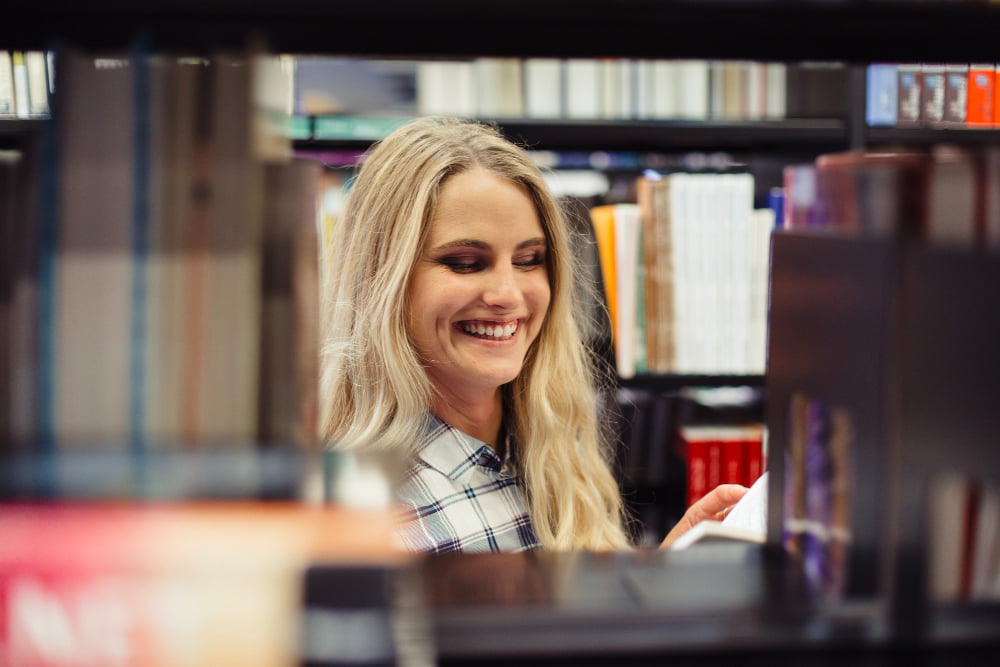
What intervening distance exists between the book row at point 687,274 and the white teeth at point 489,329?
746 millimetres

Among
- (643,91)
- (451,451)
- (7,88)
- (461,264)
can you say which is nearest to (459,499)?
(451,451)

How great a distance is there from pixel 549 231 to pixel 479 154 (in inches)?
6.9

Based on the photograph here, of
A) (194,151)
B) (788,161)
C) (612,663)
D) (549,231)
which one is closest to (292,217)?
(194,151)

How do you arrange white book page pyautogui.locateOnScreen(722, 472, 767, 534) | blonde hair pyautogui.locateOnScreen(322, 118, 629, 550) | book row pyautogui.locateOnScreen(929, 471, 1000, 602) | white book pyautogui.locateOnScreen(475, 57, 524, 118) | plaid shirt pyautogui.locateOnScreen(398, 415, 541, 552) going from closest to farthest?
book row pyautogui.locateOnScreen(929, 471, 1000, 602)
white book page pyautogui.locateOnScreen(722, 472, 767, 534)
plaid shirt pyautogui.locateOnScreen(398, 415, 541, 552)
blonde hair pyautogui.locateOnScreen(322, 118, 629, 550)
white book pyautogui.locateOnScreen(475, 57, 524, 118)

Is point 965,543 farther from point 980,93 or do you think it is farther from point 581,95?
point 980,93

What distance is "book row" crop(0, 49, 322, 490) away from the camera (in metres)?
0.50

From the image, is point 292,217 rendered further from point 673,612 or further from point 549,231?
point 549,231

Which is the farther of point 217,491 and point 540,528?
point 540,528

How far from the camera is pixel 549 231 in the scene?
1585mm

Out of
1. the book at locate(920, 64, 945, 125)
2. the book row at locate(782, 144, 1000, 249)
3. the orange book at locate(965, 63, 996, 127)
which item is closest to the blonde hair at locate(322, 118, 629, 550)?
the book row at locate(782, 144, 1000, 249)

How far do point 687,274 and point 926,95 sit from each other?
2.56 ft

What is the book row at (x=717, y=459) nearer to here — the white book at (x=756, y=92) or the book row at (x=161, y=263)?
the white book at (x=756, y=92)

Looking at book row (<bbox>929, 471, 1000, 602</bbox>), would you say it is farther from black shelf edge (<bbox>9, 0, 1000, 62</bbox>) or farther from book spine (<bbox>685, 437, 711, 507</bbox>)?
book spine (<bbox>685, 437, 711, 507</bbox>)

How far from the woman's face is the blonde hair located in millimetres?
26
